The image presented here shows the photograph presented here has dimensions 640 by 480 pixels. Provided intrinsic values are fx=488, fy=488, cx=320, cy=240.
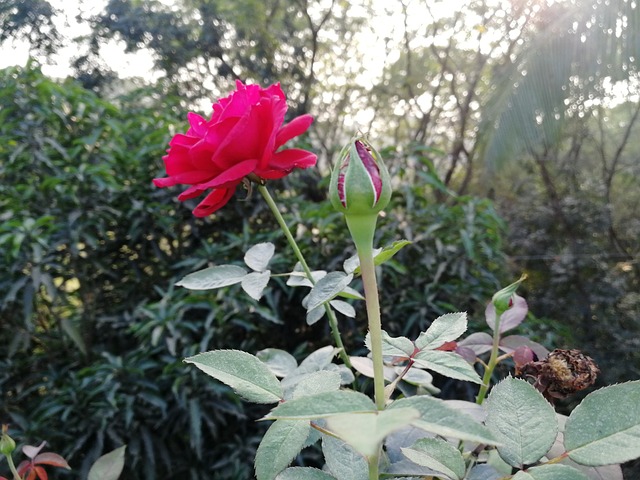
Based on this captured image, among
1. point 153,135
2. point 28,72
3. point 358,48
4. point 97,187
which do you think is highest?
point 358,48

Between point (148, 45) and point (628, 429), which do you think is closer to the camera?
point (628, 429)

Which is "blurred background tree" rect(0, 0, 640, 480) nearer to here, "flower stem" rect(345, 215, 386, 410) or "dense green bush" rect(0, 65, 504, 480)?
"dense green bush" rect(0, 65, 504, 480)

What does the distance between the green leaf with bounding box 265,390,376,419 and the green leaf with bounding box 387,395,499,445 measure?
0.08 ft

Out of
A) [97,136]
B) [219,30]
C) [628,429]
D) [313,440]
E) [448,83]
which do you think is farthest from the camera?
[448,83]

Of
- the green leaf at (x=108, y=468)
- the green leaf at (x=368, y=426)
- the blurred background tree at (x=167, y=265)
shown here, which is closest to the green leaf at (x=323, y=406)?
the green leaf at (x=368, y=426)

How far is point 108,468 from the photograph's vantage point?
1.79 ft

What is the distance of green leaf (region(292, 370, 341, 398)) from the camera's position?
0.99ft

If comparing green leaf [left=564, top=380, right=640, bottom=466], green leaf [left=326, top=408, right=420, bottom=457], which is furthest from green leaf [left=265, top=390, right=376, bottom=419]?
green leaf [left=564, top=380, right=640, bottom=466]

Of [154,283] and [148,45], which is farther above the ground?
[148,45]

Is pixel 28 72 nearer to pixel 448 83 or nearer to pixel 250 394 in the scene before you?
pixel 250 394

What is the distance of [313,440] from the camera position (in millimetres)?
369

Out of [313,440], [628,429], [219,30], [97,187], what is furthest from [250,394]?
[219,30]

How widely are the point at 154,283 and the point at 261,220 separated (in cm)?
42

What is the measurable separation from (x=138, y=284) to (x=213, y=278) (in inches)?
49.2
